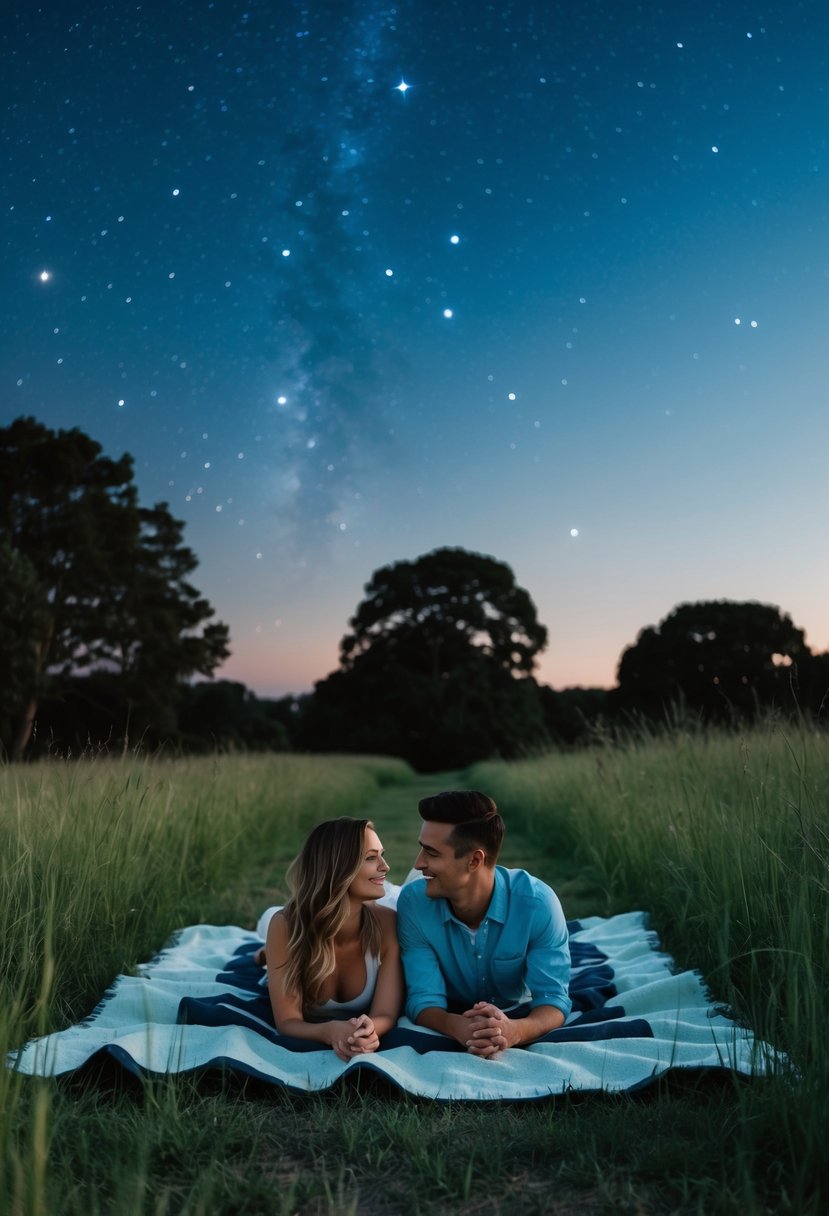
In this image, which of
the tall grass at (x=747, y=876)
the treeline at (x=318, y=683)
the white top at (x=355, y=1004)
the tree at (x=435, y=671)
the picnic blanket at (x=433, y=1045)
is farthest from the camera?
the tree at (x=435, y=671)

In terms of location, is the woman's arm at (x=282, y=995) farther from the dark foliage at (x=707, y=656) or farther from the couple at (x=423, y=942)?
the dark foliage at (x=707, y=656)

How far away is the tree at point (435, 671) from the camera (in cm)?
3108

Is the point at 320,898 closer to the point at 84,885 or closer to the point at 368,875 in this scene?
the point at 368,875

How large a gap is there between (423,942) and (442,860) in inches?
16.4

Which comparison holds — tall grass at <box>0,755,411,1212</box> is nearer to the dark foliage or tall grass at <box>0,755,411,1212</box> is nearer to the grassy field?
the grassy field

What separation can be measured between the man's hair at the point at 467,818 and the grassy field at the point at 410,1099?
0.81 meters

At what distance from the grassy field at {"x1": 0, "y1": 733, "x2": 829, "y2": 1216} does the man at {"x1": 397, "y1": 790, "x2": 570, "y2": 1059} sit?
484 millimetres

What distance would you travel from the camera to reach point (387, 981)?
10.7 ft

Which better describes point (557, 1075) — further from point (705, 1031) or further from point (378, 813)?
point (378, 813)

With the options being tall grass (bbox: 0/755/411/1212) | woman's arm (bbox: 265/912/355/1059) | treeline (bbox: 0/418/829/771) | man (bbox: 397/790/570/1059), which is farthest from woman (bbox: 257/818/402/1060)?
treeline (bbox: 0/418/829/771)

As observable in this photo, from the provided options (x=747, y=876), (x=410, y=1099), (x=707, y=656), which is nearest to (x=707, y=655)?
→ (x=707, y=656)

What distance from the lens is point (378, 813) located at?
541 inches

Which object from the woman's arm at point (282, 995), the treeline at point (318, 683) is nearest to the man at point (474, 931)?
the woman's arm at point (282, 995)

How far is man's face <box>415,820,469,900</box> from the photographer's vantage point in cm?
312
